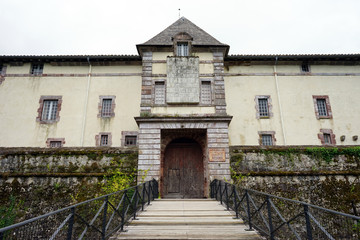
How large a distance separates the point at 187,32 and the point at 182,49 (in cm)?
144

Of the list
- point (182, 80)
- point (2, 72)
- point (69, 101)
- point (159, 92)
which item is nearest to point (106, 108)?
point (69, 101)

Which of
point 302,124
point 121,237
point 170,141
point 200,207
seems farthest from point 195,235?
point 302,124

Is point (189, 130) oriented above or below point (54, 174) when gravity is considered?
above

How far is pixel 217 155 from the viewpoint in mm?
10305

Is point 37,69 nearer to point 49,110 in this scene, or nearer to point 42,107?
point 42,107

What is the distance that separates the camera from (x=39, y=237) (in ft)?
9.70

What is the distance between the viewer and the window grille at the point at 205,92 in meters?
11.6

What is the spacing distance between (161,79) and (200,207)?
7129 millimetres

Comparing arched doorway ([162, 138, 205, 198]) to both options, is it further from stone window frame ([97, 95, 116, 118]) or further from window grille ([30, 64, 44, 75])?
window grille ([30, 64, 44, 75])

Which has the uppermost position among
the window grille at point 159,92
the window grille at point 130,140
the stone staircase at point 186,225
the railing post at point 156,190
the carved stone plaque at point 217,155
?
the window grille at point 159,92

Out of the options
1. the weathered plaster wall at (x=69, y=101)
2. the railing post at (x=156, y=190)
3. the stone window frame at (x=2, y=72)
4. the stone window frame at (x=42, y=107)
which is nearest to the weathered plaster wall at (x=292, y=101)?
the railing post at (x=156, y=190)

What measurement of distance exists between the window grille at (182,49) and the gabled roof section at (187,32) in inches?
18.3

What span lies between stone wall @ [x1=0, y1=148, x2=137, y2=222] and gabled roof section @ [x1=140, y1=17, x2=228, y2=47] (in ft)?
21.7

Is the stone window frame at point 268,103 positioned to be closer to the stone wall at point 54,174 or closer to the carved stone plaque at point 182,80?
the carved stone plaque at point 182,80
